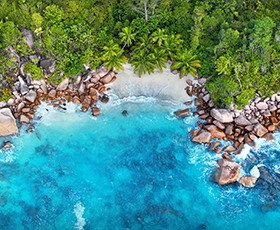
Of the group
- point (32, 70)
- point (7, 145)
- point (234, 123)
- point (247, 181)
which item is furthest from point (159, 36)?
point (7, 145)

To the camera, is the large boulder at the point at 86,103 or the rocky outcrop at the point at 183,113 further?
the large boulder at the point at 86,103

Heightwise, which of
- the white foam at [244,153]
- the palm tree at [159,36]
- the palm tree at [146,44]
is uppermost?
the palm tree at [159,36]

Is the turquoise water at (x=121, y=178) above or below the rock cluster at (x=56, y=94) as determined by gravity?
below

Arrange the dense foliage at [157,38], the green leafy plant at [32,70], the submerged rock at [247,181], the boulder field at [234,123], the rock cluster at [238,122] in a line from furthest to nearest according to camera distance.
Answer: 1. the green leafy plant at [32,70]
2. the dense foliage at [157,38]
3. the rock cluster at [238,122]
4. the boulder field at [234,123]
5. the submerged rock at [247,181]

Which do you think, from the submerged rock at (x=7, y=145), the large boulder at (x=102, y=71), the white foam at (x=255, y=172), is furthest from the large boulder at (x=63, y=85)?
the white foam at (x=255, y=172)

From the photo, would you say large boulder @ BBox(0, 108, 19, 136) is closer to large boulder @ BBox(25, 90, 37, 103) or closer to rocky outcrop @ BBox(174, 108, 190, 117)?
large boulder @ BBox(25, 90, 37, 103)

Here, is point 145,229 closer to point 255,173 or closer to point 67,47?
point 255,173

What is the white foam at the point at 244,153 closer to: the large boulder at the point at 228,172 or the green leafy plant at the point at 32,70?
the large boulder at the point at 228,172
